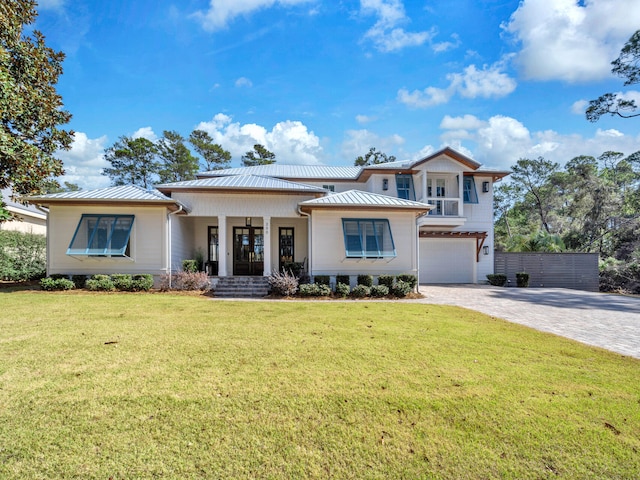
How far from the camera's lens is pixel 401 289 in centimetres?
1164

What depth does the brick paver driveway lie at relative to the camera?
20.3 feet

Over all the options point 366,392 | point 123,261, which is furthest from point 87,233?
point 366,392

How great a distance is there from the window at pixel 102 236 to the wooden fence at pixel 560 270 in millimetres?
19830

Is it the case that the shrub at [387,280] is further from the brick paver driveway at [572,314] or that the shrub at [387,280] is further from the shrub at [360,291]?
the brick paver driveway at [572,314]

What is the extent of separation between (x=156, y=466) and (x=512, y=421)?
3264 millimetres

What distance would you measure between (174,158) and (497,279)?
30.4m

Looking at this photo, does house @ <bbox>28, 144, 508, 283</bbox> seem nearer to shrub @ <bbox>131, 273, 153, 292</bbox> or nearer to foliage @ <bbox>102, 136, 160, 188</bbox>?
shrub @ <bbox>131, 273, 153, 292</bbox>

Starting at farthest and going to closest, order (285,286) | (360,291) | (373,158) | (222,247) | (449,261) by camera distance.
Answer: (373,158) < (449,261) < (222,247) < (360,291) < (285,286)

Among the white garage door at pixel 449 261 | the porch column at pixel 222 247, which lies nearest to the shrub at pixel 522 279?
the white garage door at pixel 449 261

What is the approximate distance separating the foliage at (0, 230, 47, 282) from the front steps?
30.0 feet

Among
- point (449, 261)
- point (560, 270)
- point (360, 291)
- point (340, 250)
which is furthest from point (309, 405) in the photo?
point (560, 270)

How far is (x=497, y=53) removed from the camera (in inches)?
585

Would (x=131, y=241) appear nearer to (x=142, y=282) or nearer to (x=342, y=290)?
(x=142, y=282)

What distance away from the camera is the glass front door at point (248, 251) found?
1505 centimetres
